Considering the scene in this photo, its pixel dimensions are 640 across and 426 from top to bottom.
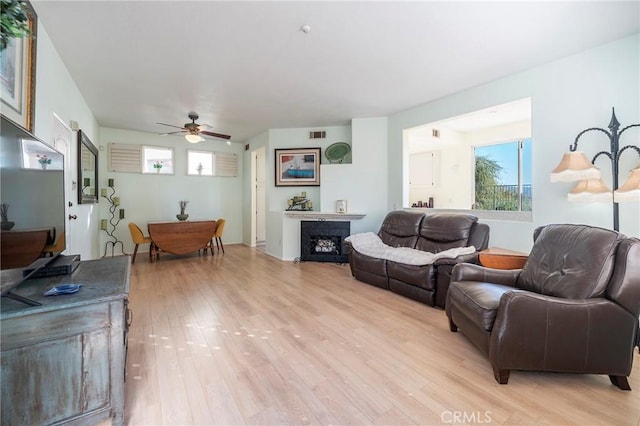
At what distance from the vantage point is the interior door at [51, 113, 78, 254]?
8.12 ft

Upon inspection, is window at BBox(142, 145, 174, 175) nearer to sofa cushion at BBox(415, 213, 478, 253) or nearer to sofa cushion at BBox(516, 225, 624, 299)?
sofa cushion at BBox(415, 213, 478, 253)

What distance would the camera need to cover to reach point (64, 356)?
3.95ft

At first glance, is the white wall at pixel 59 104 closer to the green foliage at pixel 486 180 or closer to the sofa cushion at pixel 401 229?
the sofa cushion at pixel 401 229

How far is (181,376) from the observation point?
1755 millimetres

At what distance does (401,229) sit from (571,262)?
210 centimetres

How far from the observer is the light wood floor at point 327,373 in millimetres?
1452

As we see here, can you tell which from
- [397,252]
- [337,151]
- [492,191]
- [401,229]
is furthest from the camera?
[492,191]

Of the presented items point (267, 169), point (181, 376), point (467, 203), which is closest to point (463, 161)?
point (467, 203)

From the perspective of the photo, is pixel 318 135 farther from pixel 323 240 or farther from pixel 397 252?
pixel 397 252

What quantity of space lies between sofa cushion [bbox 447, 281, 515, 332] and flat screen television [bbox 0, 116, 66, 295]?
2.44 meters

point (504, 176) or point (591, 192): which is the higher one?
point (504, 176)

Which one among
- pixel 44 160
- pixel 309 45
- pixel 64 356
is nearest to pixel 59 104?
pixel 44 160

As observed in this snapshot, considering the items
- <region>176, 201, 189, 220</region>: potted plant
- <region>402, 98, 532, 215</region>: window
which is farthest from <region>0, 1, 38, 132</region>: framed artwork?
<region>402, 98, 532, 215</region>: window

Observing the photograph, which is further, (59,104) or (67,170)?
(67,170)
